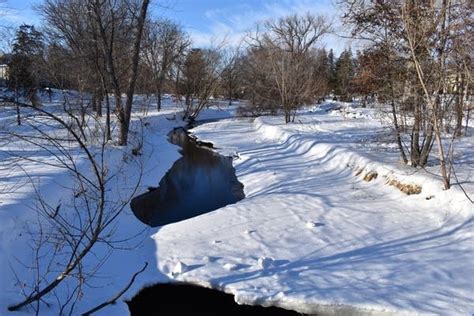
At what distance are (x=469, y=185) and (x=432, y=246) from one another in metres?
2.39

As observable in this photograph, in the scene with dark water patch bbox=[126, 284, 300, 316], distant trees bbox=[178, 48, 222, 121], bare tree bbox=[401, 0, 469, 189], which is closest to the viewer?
dark water patch bbox=[126, 284, 300, 316]

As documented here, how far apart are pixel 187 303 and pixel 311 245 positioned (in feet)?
7.87

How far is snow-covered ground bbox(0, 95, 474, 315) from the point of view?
583 centimetres

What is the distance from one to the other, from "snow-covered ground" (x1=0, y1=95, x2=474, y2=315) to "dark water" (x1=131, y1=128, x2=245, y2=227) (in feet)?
2.53

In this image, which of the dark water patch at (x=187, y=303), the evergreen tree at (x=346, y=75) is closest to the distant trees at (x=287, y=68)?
the evergreen tree at (x=346, y=75)

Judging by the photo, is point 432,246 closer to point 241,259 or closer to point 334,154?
point 241,259

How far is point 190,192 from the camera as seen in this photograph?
1309cm

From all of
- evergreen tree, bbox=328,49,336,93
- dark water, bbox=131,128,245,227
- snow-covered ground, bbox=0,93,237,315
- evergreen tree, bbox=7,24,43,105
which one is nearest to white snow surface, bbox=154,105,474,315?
snow-covered ground, bbox=0,93,237,315

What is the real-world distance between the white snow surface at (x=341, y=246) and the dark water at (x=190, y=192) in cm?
105

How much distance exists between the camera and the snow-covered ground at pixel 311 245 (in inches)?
229

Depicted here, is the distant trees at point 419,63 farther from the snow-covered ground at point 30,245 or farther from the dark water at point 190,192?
the snow-covered ground at point 30,245

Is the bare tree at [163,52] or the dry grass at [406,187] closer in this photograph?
the dry grass at [406,187]

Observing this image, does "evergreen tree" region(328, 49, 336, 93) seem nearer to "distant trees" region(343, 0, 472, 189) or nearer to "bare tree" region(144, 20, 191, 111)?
"bare tree" region(144, 20, 191, 111)

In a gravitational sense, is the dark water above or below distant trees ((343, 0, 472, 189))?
below
